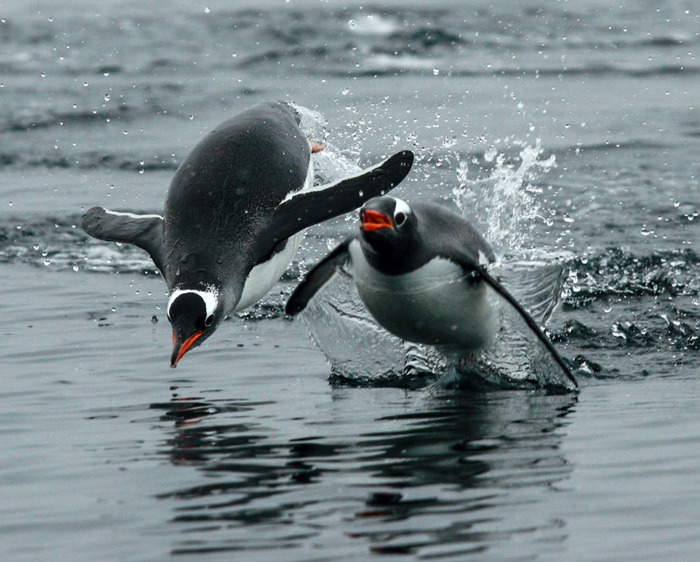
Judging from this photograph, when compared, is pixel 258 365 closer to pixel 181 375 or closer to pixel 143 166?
pixel 181 375

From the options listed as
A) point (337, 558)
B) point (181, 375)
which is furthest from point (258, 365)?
point (337, 558)

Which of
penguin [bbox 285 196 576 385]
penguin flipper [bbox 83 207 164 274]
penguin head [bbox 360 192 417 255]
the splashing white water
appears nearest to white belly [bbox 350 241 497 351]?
penguin [bbox 285 196 576 385]

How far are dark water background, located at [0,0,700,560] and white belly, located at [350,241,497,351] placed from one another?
0.93ft

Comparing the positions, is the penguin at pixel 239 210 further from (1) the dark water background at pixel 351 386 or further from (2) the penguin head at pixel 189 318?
(1) the dark water background at pixel 351 386

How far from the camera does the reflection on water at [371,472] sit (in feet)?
11.1

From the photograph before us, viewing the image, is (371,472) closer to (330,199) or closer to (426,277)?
(426,277)

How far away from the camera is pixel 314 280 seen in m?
5.65

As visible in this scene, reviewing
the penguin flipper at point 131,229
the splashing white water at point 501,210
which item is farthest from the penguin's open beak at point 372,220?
the splashing white water at point 501,210

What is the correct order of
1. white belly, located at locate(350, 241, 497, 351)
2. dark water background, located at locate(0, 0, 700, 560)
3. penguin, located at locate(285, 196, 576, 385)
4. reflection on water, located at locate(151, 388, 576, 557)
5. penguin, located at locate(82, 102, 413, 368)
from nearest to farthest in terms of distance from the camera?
reflection on water, located at locate(151, 388, 576, 557) < dark water background, located at locate(0, 0, 700, 560) < penguin, located at locate(285, 196, 576, 385) < white belly, located at locate(350, 241, 497, 351) < penguin, located at locate(82, 102, 413, 368)

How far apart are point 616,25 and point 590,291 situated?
458 inches

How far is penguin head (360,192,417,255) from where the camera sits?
4.64 metres

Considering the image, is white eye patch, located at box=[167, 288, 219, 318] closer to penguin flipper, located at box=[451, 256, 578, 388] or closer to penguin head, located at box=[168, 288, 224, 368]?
penguin head, located at box=[168, 288, 224, 368]

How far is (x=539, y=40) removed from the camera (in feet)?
55.3

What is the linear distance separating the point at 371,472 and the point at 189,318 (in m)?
1.47
